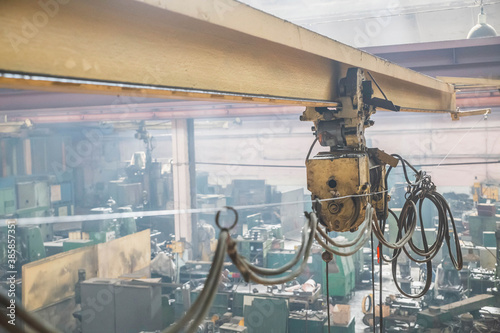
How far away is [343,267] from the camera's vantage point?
9305mm

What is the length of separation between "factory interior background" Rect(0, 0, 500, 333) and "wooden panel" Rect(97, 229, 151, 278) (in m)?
0.03

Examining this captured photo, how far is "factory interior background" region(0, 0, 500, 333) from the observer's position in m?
6.73

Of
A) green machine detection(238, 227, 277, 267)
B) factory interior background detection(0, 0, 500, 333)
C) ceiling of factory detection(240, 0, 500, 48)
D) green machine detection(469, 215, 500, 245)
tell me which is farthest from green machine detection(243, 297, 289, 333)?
ceiling of factory detection(240, 0, 500, 48)

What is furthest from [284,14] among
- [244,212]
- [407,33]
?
[244,212]

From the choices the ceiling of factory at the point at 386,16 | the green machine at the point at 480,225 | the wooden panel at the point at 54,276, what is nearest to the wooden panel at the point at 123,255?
the wooden panel at the point at 54,276

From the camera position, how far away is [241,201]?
14844mm

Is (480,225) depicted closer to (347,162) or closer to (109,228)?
(109,228)

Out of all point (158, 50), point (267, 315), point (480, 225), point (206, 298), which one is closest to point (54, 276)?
point (267, 315)

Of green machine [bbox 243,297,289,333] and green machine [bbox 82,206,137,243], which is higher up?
green machine [bbox 82,206,137,243]

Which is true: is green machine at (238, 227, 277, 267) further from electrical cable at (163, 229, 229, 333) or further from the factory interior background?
electrical cable at (163, 229, 229, 333)

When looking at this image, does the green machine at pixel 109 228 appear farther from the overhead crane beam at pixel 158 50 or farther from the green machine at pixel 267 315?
the overhead crane beam at pixel 158 50

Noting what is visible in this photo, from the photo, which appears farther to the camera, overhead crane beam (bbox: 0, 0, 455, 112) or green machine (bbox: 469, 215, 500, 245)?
green machine (bbox: 469, 215, 500, 245)

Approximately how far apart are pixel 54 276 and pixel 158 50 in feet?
22.4

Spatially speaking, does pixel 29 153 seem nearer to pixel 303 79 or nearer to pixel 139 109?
pixel 139 109
